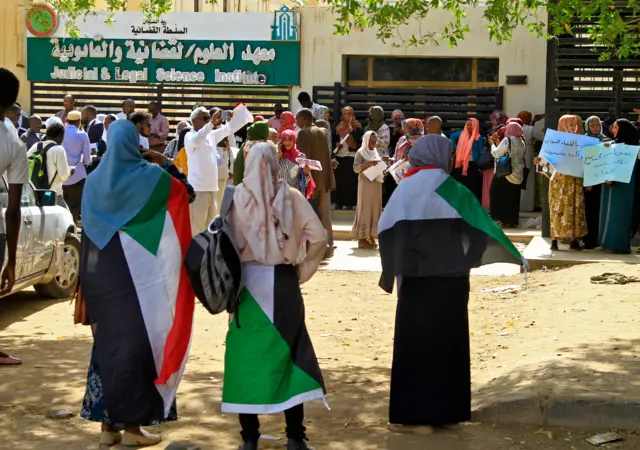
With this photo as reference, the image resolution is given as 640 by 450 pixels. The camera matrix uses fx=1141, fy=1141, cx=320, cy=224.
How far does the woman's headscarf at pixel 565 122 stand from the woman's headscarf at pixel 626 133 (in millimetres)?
598

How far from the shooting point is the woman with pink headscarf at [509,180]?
1820 cm

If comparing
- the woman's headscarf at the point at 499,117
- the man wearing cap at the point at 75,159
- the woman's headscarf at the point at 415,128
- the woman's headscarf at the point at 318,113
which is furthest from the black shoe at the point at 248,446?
the woman's headscarf at the point at 499,117

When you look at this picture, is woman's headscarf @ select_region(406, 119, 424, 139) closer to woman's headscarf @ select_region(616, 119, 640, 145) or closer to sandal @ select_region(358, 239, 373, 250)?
sandal @ select_region(358, 239, 373, 250)

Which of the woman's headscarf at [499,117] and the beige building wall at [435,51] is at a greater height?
the beige building wall at [435,51]

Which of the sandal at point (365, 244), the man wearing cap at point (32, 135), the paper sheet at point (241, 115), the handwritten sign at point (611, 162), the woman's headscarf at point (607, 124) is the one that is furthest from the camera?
the sandal at point (365, 244)

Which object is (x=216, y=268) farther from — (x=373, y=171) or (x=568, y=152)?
(x=373, y=171)

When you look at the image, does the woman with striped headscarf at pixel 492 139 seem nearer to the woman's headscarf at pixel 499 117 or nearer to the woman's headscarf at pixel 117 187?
the woman's headscarf at pixel 499 117

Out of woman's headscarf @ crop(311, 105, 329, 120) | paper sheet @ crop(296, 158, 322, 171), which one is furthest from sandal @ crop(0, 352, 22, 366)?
woman's headscarf @ crop(311, 105, 329, 120)

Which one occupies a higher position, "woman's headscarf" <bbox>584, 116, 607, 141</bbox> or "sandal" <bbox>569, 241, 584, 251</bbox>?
"woman's headscarf" <bbox>584, 116, 607, 141</bbox>

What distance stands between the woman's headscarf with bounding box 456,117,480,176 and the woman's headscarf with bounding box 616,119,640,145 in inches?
187

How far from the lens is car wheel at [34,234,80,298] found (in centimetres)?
1148

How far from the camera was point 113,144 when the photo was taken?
5.82m

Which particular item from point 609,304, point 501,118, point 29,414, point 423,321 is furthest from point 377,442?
point 501,118

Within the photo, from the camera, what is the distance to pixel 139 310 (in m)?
5.88
